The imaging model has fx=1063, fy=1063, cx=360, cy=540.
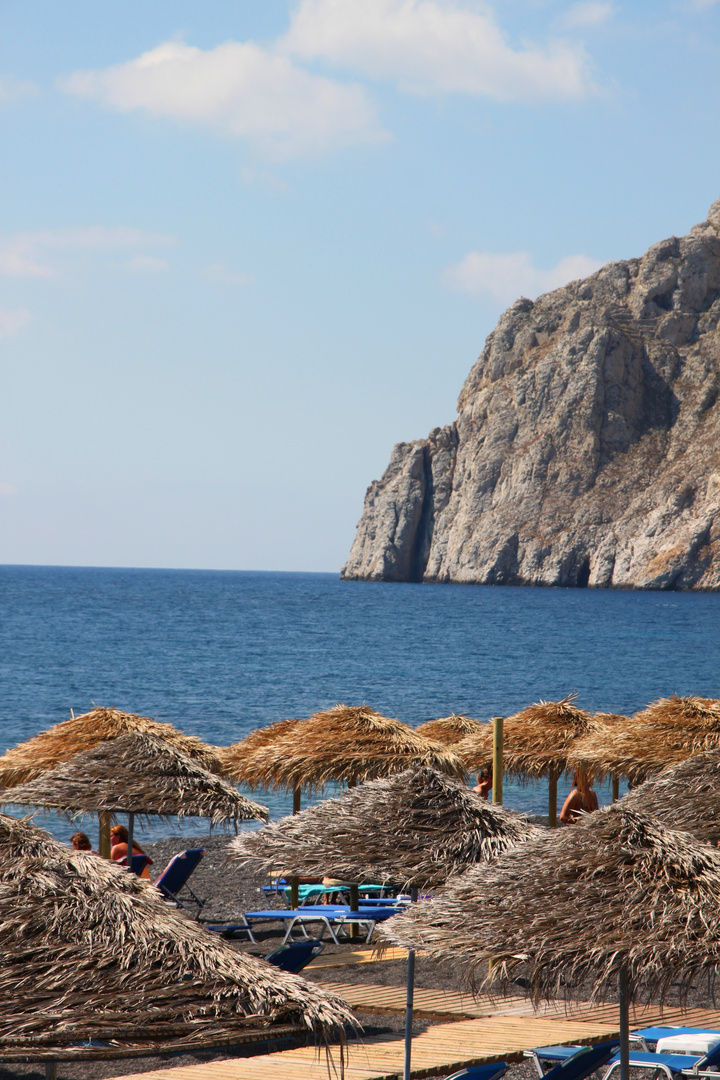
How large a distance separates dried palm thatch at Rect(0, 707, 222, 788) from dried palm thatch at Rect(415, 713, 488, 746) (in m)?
4.77

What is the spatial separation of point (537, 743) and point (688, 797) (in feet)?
16.6

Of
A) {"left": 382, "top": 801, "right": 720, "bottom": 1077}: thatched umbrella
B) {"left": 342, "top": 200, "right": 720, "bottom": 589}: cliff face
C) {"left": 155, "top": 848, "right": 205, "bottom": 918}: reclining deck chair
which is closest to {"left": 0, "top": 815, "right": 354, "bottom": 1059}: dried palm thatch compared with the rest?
{"left": 382, "top": 801, "right": 720, "bottom": 1077}: thatched umbrella

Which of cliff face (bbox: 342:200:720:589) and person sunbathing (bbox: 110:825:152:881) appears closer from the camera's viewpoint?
person sunbathing (bbox: 110:825:152:881)

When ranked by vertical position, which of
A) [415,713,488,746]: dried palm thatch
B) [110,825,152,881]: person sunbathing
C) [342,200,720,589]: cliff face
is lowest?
[110,825,152,881]: person sunbathing

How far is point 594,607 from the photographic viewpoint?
3780 inches

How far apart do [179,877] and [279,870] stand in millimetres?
3763

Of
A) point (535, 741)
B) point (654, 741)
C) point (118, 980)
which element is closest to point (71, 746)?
point (535, 741)

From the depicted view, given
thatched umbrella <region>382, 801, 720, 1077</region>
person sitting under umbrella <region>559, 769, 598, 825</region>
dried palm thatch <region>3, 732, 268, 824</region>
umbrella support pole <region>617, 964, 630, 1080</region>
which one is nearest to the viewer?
thatched umbrella <region>382, 801, 720, 1077</region>

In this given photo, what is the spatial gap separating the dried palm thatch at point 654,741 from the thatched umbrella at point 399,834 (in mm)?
4908

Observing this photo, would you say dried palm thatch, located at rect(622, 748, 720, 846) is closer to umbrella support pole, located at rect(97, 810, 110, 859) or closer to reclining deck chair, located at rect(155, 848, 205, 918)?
reclining deck chair, located at rect(155, 848, 205, 918)

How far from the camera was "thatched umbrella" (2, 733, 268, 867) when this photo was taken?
9570 mm

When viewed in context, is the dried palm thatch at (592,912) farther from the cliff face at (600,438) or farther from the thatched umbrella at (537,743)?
the cliff face at (600,438)

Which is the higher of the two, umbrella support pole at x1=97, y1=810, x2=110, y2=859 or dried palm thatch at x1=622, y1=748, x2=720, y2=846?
dried palm thatch at x1=622, y1=748, x2=720, y2=846

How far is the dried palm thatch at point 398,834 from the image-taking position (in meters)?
6.59
